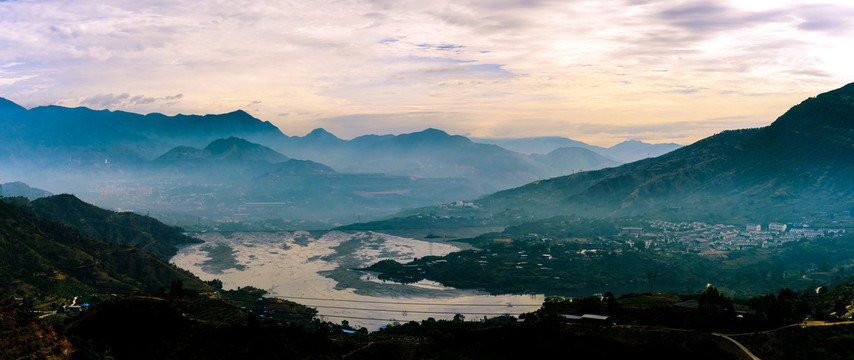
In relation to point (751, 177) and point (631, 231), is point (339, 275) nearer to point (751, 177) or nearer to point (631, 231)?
point (631, 231)

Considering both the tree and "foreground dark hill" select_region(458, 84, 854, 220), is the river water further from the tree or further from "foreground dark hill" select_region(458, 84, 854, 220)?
"foreground dark hill" select_region(458, 84, 854, 220)

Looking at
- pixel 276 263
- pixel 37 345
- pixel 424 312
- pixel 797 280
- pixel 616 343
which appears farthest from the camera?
pixel 276 263

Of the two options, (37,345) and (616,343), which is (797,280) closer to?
(616,343)

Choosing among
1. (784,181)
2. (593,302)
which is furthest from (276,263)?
(784,181)

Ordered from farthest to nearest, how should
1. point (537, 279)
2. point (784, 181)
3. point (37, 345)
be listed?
1. point (784, 181)
2. point (537, 279)
3. point (37, 345)

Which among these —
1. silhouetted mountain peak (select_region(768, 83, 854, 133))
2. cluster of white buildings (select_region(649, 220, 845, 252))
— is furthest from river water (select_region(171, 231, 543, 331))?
silhouetted mountain peak (select_region(768, 83, 854, 133))
